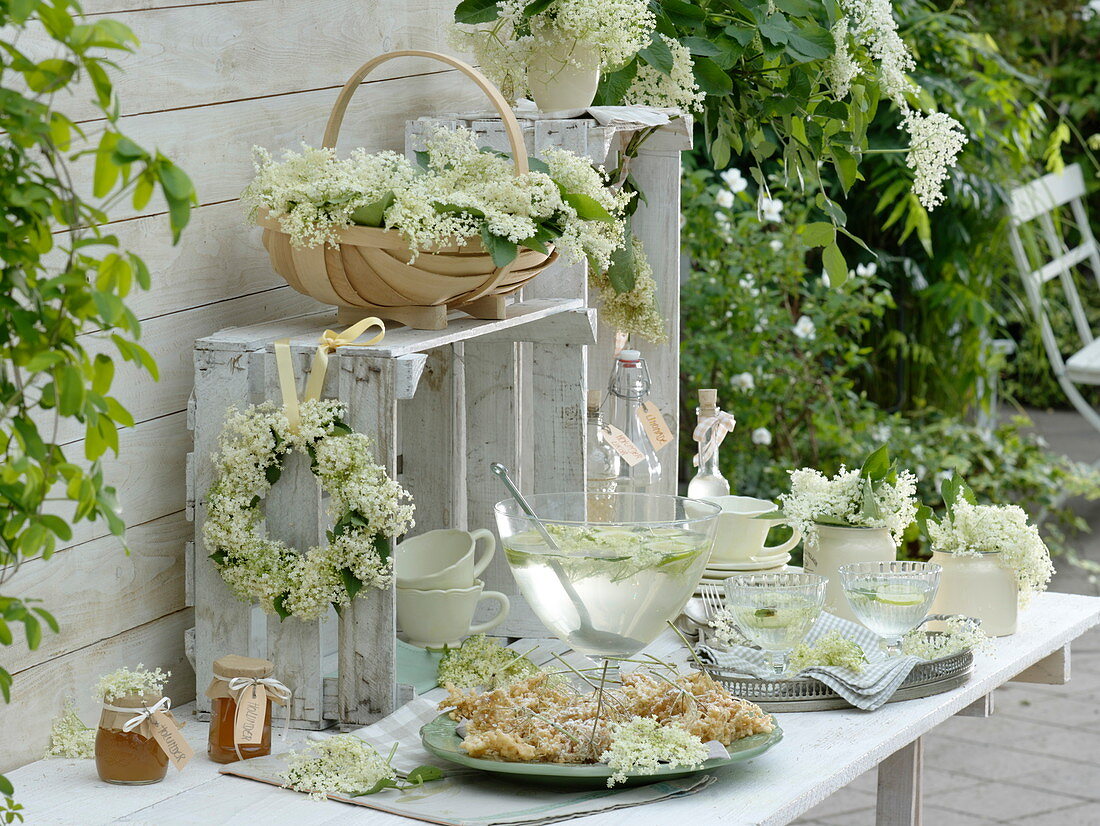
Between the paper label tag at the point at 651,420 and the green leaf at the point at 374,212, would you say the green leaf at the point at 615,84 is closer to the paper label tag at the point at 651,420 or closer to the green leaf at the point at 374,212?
the paper label tag at the point at 651,420

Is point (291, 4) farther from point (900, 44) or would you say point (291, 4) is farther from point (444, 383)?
point (900, 44)

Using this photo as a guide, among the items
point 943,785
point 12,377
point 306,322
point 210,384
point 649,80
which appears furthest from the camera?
point 943,785

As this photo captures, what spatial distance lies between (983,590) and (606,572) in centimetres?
68

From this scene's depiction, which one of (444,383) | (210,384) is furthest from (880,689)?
(210,384)

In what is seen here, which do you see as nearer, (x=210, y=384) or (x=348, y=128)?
(x=210, y=384)

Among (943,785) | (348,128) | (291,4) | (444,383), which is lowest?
(943,785)

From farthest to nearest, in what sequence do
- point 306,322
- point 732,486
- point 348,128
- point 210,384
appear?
point 732,486 < point 348,128 < point 306,322 < point 210,384

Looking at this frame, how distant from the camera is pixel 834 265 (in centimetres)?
201

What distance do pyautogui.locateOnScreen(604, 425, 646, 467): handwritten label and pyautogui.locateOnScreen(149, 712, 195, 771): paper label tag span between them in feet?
2.68

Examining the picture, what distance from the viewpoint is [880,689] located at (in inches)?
62.0

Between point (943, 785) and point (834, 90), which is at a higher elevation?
point (834, 90)

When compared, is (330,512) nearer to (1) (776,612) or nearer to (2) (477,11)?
(1) (776,612)

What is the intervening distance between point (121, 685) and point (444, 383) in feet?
2.21

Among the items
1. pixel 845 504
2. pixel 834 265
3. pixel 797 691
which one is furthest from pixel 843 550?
pixel 834 265
